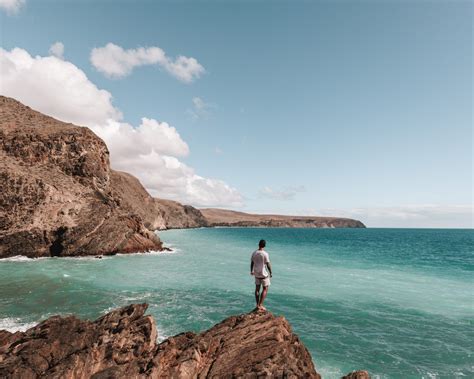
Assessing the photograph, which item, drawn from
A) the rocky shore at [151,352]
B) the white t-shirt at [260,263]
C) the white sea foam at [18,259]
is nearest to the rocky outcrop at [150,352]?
the rocky shore at [151,352]

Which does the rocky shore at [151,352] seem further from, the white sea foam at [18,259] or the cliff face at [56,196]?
the cliff face at [56,196]

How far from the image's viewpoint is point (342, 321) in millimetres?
19797

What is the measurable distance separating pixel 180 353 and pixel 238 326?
2523 mm

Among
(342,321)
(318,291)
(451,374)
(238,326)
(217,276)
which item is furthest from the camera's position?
(217,276)

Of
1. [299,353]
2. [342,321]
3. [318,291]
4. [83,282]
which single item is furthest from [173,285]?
[299,353]

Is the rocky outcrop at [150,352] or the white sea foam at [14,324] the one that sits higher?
the rocky outcrop at [150,352]

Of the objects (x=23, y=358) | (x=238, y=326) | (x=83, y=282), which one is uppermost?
(x=238, y=326)

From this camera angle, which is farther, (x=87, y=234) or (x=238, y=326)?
(x=87, y=234)

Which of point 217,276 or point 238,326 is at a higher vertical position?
point 238,326

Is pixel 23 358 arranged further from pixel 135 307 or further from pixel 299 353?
pixel 299 353

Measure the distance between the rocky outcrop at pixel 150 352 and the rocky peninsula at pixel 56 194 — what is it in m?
41.1

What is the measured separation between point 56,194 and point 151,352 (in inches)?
1959

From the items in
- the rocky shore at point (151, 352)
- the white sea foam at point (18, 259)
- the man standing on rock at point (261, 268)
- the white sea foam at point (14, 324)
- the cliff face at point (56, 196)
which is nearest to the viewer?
the rocky shore at point (151, 352)

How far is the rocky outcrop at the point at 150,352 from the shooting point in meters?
9.50
